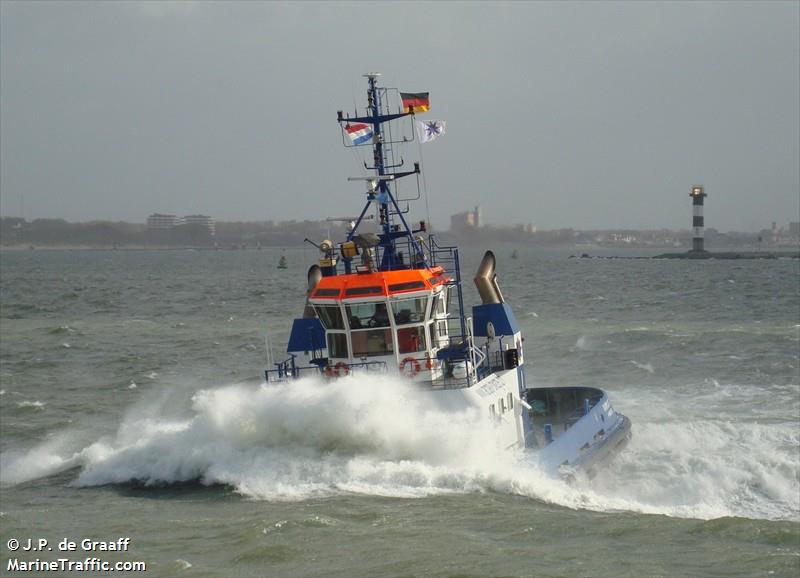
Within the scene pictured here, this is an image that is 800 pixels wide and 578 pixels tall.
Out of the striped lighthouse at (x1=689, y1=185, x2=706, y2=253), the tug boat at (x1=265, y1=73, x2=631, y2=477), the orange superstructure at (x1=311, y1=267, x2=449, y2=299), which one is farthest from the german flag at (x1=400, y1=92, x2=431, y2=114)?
the striped lighthouse at (x1=689, y1=185, x2=706, y2=253)

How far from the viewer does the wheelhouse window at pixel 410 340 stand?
1773 cm

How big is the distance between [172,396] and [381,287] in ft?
45.3

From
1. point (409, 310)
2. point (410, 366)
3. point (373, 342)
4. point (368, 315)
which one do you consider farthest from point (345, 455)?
point (409, 310)

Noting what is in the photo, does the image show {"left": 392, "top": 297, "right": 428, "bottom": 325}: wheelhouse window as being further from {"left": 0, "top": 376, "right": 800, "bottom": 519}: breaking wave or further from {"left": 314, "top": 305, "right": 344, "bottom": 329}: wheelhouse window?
{"left": 0, "top": 376, "right": 800, "bottom": 519}: breaking wave

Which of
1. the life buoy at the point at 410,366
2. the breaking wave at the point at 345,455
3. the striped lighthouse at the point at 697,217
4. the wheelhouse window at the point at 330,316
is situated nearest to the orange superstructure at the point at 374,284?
the wheelhouse window at the point at 330,316

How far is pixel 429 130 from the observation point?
19828 mm

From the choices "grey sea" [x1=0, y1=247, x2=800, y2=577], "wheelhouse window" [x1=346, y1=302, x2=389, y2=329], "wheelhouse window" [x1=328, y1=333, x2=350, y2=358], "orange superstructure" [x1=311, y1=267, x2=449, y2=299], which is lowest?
"grey sea" [x1=0, y1=247, x2=800, y2=577]

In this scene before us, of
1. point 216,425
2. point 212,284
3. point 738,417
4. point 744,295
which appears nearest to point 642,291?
point 744,295

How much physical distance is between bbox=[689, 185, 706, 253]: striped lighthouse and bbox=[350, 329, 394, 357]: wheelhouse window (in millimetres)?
148118

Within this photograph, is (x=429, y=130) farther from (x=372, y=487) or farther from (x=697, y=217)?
(x=697, y=217)

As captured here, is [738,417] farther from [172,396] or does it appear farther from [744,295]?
[744,295]

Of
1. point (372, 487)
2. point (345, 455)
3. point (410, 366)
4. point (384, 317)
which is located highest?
point (384, 317)

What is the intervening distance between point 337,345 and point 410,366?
147 cm

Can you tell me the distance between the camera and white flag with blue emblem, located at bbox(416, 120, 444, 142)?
1969cm
